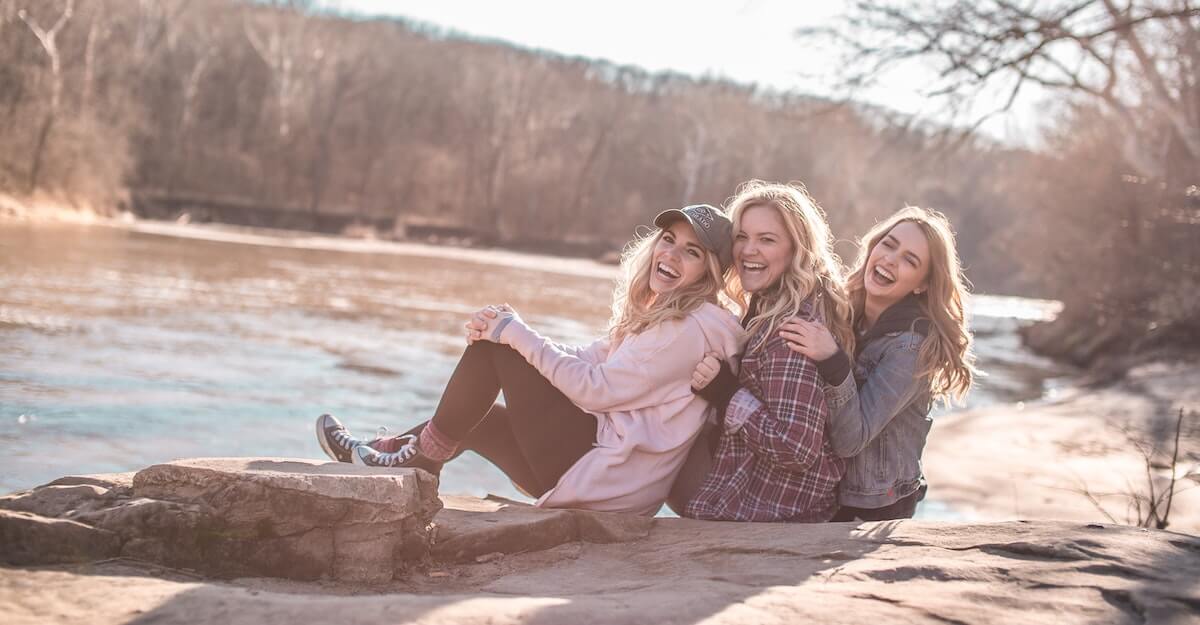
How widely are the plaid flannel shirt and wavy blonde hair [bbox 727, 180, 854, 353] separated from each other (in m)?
0.14

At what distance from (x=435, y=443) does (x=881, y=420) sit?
5.40 ft

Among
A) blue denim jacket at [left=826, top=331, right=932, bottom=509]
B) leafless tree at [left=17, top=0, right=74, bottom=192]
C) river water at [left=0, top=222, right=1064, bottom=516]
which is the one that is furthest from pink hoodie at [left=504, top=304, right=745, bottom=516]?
leafless tree at [left=17, top=0, right=74, bottom=192]

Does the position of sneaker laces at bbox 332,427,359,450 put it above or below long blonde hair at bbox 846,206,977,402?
below

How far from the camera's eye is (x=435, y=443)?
12.8 feet

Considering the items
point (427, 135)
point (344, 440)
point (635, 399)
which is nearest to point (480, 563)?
point (635, 399)

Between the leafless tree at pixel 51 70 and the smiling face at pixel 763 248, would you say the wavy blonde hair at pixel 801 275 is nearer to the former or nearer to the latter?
the smiling face at pixel 763 248

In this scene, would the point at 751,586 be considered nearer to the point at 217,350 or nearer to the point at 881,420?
the point at 881,420

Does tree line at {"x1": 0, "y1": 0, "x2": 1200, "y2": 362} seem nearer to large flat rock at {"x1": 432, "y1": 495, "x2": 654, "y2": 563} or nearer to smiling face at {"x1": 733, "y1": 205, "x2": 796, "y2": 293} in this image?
large flat rock at {"x1": 432, "y1": 495, "x2": 654, "y2": 563}

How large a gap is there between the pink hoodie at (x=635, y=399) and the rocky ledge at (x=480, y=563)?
0.58 ft

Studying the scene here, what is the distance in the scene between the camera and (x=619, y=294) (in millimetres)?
4012

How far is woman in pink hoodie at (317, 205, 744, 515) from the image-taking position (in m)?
3.58

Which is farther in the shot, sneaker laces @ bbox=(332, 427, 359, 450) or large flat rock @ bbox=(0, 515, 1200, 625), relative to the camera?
sneaker laces @ bbox=(332, 427, 359, 450)

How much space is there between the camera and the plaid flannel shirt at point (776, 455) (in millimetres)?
3381

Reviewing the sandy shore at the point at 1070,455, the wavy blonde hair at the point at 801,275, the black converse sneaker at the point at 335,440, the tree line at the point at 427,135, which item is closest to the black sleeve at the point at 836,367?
the wavy blonde hair at the point at 801,275
